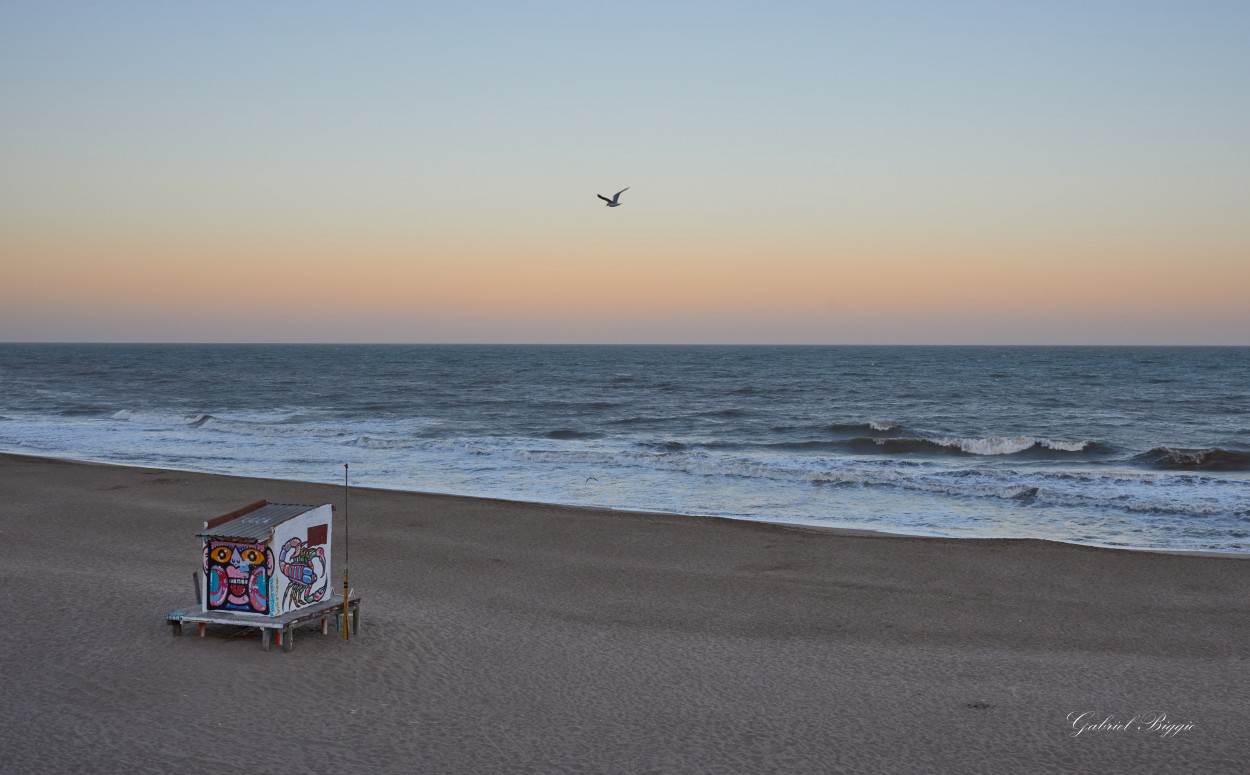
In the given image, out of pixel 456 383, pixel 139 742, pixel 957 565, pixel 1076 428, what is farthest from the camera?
pixel 456 383

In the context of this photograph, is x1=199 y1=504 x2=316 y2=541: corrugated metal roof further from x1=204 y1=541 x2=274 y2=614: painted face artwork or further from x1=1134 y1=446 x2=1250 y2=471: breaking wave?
x1=1134 y1=446 x2=1250 y2=471: breaking wave

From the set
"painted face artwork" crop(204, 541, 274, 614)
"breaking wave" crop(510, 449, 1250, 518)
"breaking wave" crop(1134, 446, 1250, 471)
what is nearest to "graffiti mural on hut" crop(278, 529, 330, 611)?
"painted face artwork" crop(204, 541, 274, 614)

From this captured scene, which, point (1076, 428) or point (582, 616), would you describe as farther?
point (1076, 428)

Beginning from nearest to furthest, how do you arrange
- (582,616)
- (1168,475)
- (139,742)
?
1. (139,742)
2. (582,616)
3. (1168,475)

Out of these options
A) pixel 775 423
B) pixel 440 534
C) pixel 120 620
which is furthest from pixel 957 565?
pixel 775 423

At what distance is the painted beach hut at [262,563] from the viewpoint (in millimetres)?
8875

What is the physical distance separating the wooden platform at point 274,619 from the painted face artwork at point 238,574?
10cm

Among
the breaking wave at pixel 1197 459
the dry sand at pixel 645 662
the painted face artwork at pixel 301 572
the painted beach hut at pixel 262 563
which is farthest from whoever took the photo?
the breaking wave at pixel 1197 459

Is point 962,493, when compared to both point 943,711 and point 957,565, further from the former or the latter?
point 943,711

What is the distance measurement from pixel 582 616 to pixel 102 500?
11315 mm

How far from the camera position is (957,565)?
13.5 metres

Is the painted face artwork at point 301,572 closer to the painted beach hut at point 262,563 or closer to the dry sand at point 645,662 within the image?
the painted beach hut at point 262,563

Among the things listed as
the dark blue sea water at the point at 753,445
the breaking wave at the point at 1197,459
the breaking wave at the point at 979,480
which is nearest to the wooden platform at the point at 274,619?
the dark blue sea water at the point at 753,445

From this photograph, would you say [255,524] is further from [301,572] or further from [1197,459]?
[1197,459]
